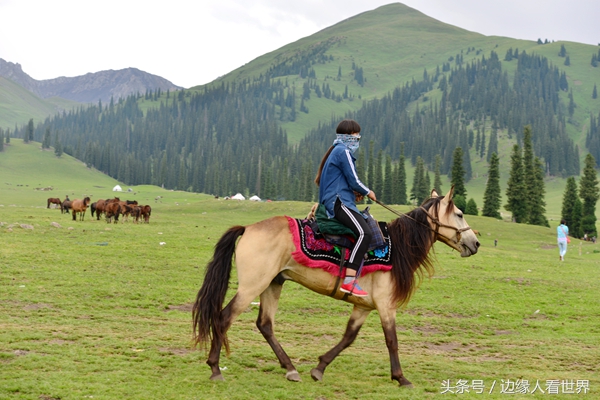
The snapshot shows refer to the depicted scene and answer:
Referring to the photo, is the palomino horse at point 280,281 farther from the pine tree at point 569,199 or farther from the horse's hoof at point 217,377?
the pine tree at point 569,199

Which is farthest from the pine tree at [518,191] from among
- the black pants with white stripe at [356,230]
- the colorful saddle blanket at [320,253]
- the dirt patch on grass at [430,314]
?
the black pants with white stripe at [356,230]

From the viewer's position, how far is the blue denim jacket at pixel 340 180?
29.9 feet

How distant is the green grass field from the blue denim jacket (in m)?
2.97

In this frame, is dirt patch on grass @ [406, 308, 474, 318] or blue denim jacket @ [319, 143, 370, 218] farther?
dirt patch on grass @ [406, 308, 474, 318]

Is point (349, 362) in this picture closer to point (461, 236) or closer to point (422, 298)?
point (461, 236)

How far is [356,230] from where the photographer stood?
358 inches

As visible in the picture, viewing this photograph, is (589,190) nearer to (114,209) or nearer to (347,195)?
(114,209)

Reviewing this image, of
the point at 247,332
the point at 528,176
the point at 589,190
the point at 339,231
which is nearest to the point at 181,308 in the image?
the point at 247,332

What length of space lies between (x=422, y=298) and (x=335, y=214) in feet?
32.9

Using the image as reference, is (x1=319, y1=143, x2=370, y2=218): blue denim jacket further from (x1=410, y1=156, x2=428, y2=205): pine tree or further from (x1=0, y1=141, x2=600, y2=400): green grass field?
(x1=410, y1=156, x2=428, y2=205): pine tree

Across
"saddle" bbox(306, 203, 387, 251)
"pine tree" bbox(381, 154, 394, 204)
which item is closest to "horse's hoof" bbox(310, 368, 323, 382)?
"saddle" bbox(306, 203, 387, 251)

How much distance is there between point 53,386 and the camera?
7.55 metres

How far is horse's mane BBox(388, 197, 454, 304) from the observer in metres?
9.39

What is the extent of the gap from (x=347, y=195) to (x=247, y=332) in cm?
476
